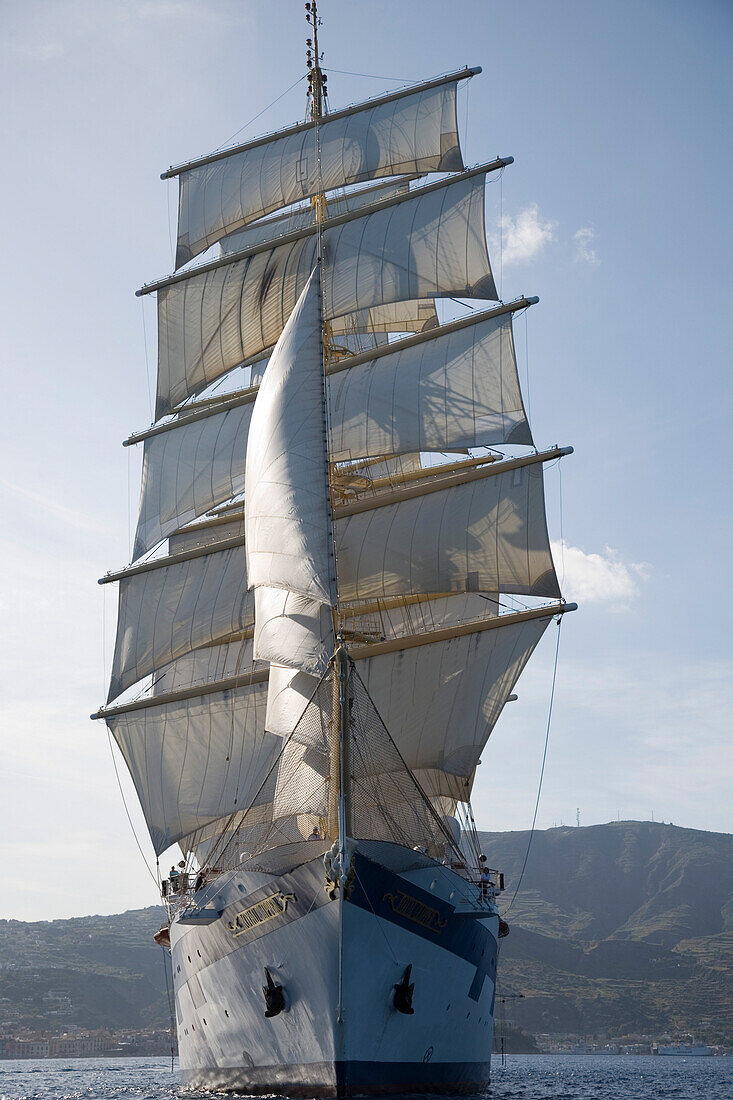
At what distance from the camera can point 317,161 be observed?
50312 millimetres

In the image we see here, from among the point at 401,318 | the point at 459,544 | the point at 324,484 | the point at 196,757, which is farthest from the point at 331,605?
the point at 401,318

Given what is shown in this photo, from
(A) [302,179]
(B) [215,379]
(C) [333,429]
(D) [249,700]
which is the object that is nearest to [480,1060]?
(D) [249,700]

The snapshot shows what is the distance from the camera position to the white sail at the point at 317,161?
48781 millimetres

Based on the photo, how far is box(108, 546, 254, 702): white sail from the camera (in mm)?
43938

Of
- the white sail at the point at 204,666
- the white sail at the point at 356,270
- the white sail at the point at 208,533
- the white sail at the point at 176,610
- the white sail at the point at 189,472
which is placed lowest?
the white sail at the point at 204,666

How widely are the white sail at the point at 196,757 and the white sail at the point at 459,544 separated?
5.71 m

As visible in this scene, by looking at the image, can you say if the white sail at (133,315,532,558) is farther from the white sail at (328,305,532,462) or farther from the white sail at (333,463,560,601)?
the white sail at (333,463,560,601)

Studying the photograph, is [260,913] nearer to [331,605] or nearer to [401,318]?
[331,605]

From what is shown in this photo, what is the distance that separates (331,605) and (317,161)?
94.1 feet

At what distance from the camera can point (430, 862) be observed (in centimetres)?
2930

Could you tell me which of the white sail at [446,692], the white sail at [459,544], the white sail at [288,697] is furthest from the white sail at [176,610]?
the white sail at [288,697]

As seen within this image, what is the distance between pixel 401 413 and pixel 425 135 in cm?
1437

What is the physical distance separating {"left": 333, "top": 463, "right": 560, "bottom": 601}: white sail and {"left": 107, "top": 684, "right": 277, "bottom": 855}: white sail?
5.71 meters

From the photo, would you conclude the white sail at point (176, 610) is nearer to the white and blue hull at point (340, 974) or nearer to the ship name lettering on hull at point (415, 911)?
the white and blue hull at point (340, 974)
